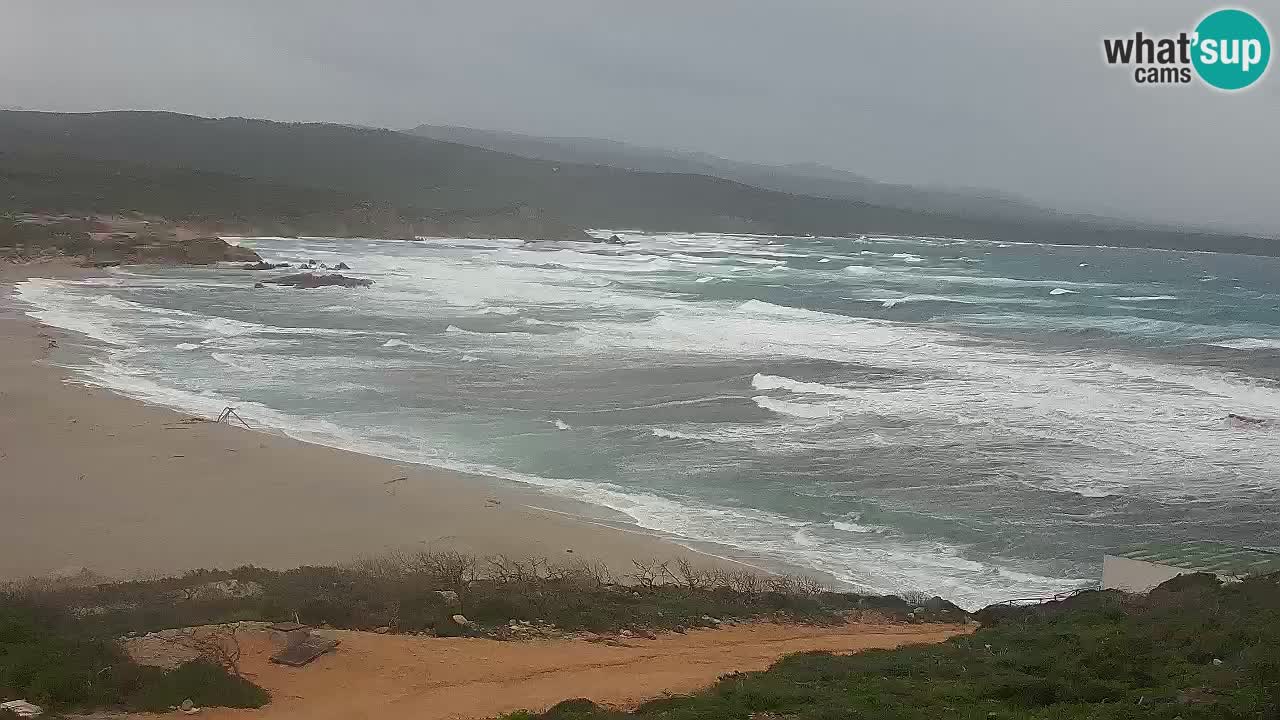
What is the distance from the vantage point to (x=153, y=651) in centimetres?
870

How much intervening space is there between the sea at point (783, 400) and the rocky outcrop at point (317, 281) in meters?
1.03

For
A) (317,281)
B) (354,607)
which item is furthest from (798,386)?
(317,281)

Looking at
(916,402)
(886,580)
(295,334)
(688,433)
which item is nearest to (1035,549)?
(886,580)

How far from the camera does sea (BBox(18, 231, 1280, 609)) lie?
1562cm

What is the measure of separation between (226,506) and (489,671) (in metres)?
7.14

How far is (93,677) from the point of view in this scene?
7.78 meters

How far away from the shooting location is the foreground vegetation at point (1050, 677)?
686 centimetres

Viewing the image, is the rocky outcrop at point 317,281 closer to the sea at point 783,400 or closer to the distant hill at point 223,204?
the sea at point 783,400

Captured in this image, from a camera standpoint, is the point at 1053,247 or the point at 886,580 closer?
the point at 886,580

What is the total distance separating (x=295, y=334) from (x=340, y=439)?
13.3 metres

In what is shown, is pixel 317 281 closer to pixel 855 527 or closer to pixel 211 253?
pixel 211 253

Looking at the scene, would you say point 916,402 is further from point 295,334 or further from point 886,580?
point 295,334

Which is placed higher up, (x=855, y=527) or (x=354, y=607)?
(x=354, y=607)

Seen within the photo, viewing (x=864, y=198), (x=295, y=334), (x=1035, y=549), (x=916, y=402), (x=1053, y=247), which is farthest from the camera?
(x=864, y=198)
